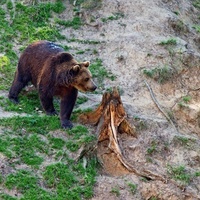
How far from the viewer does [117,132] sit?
27.5ft

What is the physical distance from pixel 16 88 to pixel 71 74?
136 centimetres

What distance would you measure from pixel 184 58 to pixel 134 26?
1.81m

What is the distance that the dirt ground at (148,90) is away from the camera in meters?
7.59

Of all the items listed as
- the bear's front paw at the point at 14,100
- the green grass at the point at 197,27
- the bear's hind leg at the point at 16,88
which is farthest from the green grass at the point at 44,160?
the green grass at the point at 197,27

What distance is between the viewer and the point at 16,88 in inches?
362

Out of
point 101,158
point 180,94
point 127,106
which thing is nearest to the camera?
point 101,158

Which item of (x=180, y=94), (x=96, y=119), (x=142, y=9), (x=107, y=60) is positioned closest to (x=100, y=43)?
(x=107, y=60)

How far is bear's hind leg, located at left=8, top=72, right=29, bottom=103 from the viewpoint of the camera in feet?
30.2

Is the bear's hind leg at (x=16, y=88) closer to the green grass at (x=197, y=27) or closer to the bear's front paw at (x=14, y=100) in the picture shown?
the bear's front paw at (x=14, y=100)

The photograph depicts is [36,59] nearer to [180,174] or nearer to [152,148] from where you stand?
[152,148]

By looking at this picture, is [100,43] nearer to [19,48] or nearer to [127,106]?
[19,48]

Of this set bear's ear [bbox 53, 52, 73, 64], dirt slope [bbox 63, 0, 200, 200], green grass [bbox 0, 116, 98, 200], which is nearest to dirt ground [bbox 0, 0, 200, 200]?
dirt slope [bbox 63, 0, 200, 200]

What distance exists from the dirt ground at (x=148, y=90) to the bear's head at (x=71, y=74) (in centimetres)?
76

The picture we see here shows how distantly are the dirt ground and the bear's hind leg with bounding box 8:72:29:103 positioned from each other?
1296mm
